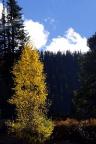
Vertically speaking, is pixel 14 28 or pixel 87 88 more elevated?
pixel 14 28

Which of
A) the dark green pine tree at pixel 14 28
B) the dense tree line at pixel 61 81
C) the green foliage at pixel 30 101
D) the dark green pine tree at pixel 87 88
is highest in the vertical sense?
the dense tree line at pixel 61 81

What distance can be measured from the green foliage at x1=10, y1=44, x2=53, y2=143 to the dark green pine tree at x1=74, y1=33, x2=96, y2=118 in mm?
13212

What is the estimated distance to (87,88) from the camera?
61469mm

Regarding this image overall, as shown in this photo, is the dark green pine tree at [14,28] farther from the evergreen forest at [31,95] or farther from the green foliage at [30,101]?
the green foliage at [30,101]

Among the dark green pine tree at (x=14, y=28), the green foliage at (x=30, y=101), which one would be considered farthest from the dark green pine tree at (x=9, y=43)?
the green foliage at (x=30, y=101)

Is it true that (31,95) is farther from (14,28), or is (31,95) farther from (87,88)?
(14,28)

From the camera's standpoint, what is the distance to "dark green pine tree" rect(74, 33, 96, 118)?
199ft

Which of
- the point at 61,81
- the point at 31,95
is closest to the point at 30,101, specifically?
the point at 31,95

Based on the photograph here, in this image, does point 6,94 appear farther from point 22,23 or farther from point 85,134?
point 85,134

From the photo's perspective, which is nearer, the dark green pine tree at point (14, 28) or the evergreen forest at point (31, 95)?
the evergreen forest at point (31, 95)

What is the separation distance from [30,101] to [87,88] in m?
15.1

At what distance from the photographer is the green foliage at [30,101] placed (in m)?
47.1

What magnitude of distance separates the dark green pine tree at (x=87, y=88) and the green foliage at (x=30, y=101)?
520 inches

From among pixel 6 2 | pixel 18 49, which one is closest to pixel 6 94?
pixel 18 49
